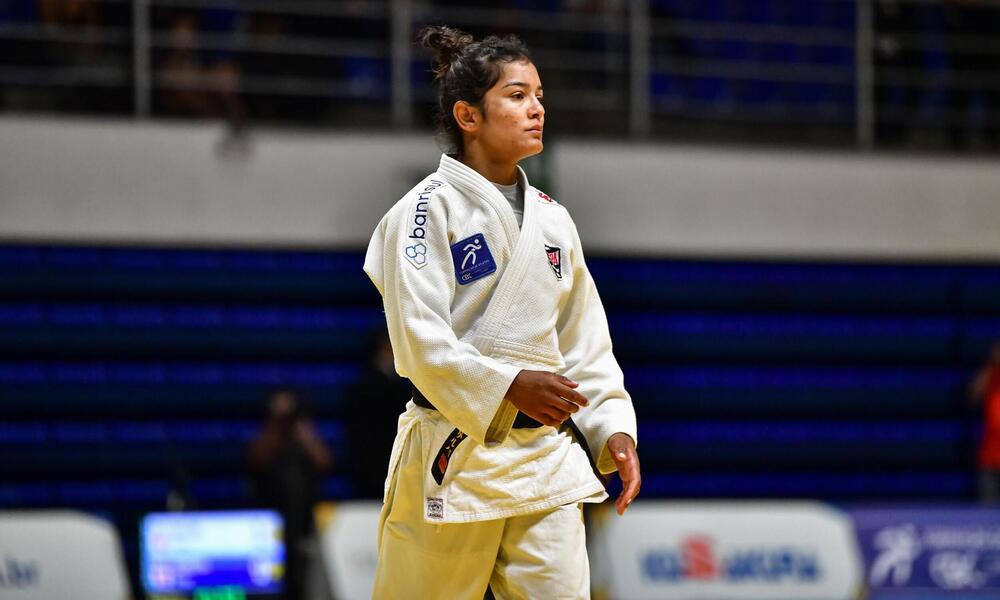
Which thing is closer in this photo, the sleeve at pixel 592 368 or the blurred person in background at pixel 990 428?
the sleeve at pixel 592 368

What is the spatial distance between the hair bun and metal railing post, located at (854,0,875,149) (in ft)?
23.6

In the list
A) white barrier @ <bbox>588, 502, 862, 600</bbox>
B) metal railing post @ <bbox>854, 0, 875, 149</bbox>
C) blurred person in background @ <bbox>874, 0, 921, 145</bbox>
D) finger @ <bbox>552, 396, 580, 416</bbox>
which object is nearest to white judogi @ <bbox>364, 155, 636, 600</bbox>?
finger @ <bbox>552, 396, 580, 416</bbox>

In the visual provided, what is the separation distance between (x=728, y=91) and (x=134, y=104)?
165 inches

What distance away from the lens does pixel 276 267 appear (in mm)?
8906

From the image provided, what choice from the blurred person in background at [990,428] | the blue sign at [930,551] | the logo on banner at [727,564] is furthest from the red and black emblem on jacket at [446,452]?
the blurred person in background at [990,428]

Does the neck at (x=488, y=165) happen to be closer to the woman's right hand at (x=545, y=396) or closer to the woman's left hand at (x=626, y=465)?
the woman's right hand at (x=545, y=396)

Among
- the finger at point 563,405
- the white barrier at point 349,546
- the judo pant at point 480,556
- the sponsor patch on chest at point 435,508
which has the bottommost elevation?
the white barrier at point 349,546

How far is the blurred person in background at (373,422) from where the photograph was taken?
23.9 feet

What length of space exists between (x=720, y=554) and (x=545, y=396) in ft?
15.2

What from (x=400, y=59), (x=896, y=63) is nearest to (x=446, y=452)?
(x=400, y=59)

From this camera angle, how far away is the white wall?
27.0ft

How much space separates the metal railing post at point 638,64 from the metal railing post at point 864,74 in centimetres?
155

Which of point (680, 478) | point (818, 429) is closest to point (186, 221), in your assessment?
point (680, 478)

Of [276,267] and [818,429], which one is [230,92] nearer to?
[276,267]
